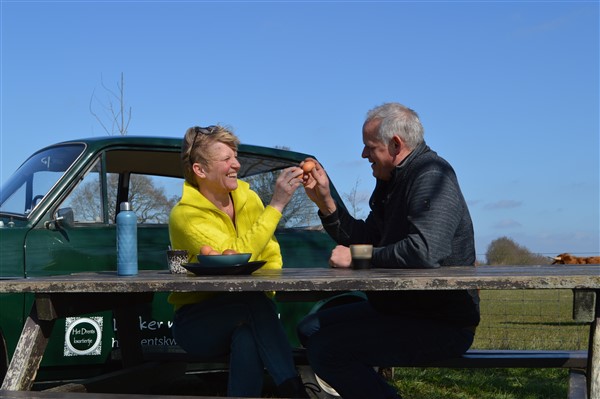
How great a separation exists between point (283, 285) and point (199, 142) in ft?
4.57

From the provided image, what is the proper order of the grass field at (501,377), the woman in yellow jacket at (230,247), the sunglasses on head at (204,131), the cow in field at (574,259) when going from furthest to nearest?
the cow in field at (574,259), the grass field at (501,377), the sunglasses on head at (204,131), the woman in yellow jacket at (230,247)

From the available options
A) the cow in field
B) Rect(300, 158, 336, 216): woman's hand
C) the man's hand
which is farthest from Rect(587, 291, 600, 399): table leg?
the cow in field

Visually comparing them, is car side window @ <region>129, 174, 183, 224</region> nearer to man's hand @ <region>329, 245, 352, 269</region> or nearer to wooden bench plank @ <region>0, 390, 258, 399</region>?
man's hand @ <region>329, 245, 352, 269</region>

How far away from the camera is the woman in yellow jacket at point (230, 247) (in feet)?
12.6

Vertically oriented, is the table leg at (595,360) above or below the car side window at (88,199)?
below

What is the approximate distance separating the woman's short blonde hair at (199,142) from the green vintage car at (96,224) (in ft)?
5.05

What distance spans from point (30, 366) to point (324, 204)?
1743 mm

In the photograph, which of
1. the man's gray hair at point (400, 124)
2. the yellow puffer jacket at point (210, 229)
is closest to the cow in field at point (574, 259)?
the man's gray hair at point (400, 124)

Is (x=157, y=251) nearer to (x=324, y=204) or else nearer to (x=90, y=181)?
(x=90, y=181)

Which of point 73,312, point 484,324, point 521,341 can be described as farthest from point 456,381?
point 484,324

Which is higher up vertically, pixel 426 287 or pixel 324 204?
pixel 324 204

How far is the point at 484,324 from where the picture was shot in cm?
1097

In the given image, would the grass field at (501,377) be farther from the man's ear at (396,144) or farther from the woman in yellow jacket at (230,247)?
the man's ear at (396,144)

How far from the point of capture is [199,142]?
173 inches
